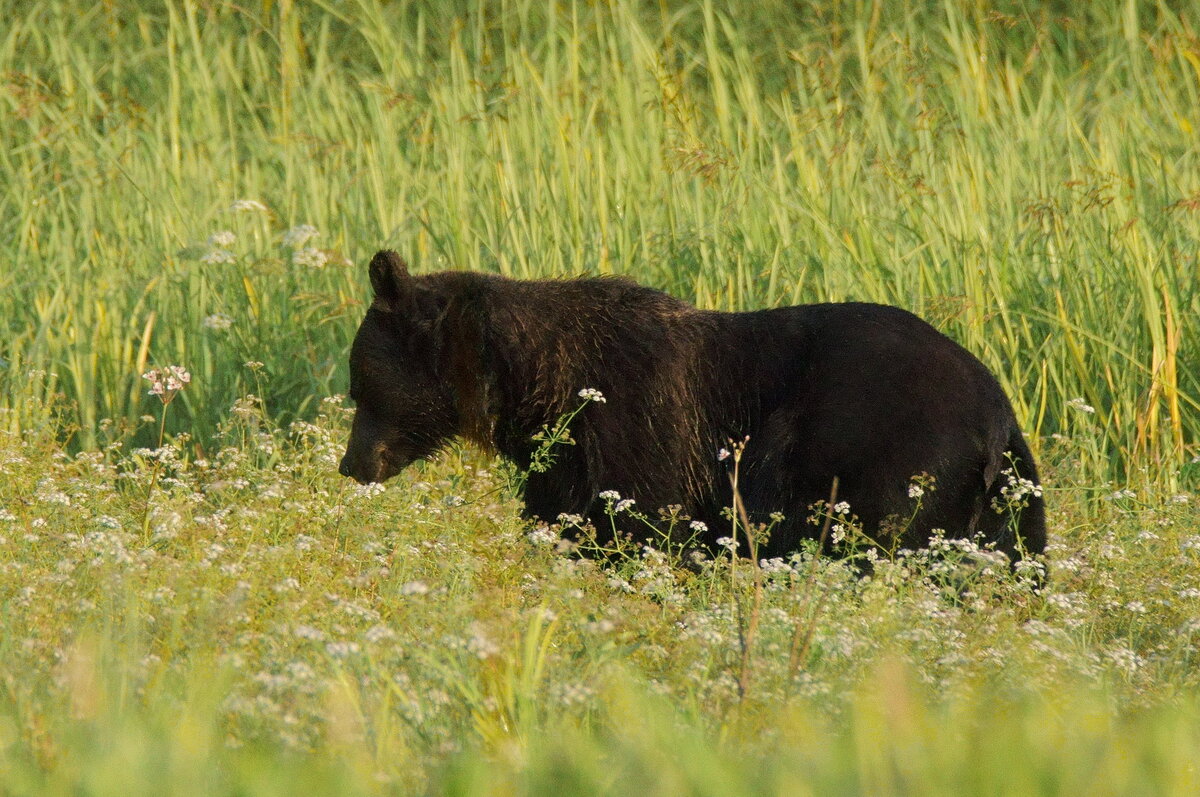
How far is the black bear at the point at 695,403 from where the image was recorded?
4793 millimetres

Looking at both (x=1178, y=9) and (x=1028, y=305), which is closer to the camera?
(x=1028, y=305)

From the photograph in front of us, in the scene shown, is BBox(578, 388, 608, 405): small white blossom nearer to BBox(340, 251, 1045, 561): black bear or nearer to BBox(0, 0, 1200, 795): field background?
BBox(340, 251, 1045, 561): black bear

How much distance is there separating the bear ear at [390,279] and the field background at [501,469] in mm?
700

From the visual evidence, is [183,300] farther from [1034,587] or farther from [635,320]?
[1034,587]

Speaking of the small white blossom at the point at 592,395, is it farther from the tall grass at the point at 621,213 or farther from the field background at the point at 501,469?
the tall grass at the point at 621,213

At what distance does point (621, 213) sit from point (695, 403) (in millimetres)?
2223

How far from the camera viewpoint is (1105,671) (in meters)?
3.61

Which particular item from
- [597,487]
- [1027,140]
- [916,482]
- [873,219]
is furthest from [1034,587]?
[1027,140]

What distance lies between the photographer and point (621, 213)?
7.16 m

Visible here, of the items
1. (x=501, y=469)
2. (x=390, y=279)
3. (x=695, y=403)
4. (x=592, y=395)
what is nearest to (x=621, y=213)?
(x=501, y=469)

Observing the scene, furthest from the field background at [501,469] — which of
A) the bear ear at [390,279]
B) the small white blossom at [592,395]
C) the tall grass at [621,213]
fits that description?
the bear ear at [390,279]

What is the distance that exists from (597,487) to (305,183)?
392 centimetres

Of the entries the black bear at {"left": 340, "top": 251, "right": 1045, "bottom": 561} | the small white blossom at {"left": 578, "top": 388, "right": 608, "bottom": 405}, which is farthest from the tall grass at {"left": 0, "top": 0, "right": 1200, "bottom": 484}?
the small white blossom at {"left": 578, "top": 388, "right": 608, "bottom": 405}

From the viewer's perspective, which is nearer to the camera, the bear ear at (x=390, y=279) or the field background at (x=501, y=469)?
the field background at (x=501, y=469)
